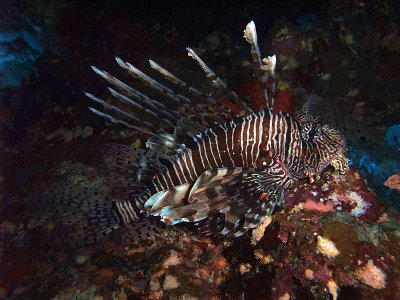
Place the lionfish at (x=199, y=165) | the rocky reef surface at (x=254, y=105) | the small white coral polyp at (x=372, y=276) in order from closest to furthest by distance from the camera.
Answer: the small white coral polyp at (x=372, y=276)
the rocky reef surface at (x=254, y=105)
the lionfish at (x=199, y=165)

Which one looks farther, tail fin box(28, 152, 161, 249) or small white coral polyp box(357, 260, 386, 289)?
tail fin box(28, 152, 161, 249)

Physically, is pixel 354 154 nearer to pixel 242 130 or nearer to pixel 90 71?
pixel 242 130

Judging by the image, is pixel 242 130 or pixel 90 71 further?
pixel 90 71

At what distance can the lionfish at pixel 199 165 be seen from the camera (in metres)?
2.45

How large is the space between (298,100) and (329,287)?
365 cm

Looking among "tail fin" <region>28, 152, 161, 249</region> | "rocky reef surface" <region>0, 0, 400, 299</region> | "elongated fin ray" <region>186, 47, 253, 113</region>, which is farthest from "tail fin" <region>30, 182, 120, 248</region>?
"elongated fin ray" <region>186, 47, 253, 113</region>

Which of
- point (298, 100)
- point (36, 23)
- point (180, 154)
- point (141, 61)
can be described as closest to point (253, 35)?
point (180, 154)

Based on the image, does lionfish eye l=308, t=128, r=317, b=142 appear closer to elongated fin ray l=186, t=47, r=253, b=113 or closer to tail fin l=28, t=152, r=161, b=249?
elongated fin ray l=186, t=47, r=253, b=113

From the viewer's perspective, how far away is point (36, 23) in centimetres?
634

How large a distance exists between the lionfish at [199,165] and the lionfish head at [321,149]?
1 cm

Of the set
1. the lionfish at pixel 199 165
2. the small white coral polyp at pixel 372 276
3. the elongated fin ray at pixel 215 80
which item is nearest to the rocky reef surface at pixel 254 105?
the small white coral polyp at pixel 372 276

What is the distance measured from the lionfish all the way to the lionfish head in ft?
0.04

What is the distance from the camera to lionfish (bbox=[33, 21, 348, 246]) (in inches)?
96.6

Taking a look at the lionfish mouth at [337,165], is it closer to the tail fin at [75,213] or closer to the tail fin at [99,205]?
the tail fin at [99,205]
